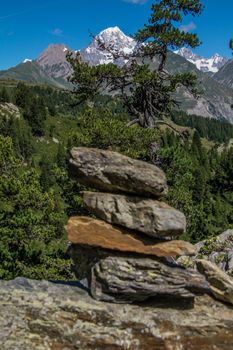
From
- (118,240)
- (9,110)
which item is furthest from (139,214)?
(9,110)

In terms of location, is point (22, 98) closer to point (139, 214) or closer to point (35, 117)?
point (35, 117)

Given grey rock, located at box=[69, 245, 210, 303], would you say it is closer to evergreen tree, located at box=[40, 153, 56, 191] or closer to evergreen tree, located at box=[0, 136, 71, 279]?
evergreen tree, located at box=[0, 136, 71, 279]

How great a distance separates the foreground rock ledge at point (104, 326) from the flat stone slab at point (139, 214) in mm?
3316

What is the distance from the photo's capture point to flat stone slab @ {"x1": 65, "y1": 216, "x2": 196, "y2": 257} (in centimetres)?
1803

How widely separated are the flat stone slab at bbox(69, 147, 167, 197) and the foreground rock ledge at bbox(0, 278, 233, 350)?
490 cm

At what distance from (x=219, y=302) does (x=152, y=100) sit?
823 inches

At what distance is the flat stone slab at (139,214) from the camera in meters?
17.7

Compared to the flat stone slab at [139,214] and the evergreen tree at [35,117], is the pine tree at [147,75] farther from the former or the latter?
the evergreen tree at [35,117]

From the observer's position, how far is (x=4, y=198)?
3881cm

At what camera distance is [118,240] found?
18.1m

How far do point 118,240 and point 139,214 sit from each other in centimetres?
142

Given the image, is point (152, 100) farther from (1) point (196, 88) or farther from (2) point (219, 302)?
(2) point (219, 302)

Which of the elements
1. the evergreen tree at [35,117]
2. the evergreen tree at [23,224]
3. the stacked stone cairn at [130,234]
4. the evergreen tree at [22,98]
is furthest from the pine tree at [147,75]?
the evergreen tree at [22,98]

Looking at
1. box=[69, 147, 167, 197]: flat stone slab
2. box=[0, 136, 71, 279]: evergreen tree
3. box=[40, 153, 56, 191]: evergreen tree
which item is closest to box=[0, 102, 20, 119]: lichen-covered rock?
box=[40, 153, 56, 191]: evergreen tree
